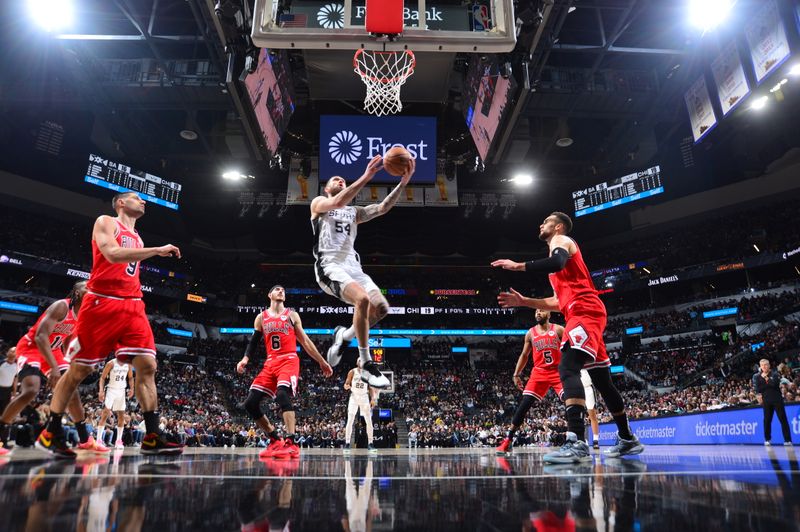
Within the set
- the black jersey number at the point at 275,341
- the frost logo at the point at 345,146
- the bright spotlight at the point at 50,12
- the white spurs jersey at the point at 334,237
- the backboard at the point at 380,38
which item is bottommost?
the black jersey number at the point at 275,341

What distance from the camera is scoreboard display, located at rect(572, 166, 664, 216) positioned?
786 inches

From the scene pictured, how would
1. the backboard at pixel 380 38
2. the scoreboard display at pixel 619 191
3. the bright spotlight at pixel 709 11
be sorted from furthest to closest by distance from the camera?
the scoreboard display at pixel 619 191 → the bright spotlight at pixel 709 11 → the backboard at pixel 380 38

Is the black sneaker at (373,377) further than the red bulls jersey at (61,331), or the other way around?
the red bulls jersey at (61,331)

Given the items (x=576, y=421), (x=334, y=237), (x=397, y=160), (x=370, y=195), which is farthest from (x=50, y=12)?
(x=576, y=421)

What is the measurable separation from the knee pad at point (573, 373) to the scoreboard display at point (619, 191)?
60.2ft

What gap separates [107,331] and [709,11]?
12.2 meters

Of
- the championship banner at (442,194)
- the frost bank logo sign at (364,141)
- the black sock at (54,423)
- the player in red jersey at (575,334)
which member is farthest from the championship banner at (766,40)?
the black sock at (54,423)

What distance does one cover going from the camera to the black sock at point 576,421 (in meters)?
3.98

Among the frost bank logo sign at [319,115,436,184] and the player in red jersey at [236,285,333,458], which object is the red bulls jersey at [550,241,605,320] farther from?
the frost bank logo sign at [319,115,436,184]

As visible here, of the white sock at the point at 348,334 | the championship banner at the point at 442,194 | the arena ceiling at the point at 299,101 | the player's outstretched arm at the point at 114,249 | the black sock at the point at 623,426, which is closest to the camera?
the player's outstretched arm at the point at 114,249

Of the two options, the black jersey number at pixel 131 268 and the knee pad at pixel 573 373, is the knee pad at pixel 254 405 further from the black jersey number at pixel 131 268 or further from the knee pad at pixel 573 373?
the knee pad at pixel 573 373

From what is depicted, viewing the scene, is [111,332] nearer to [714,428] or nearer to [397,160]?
[397,160]

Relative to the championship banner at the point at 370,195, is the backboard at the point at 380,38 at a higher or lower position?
lower

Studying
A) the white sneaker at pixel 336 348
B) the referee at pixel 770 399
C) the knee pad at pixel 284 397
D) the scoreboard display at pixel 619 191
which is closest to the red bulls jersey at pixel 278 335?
the knee pad at pixel 284 397
